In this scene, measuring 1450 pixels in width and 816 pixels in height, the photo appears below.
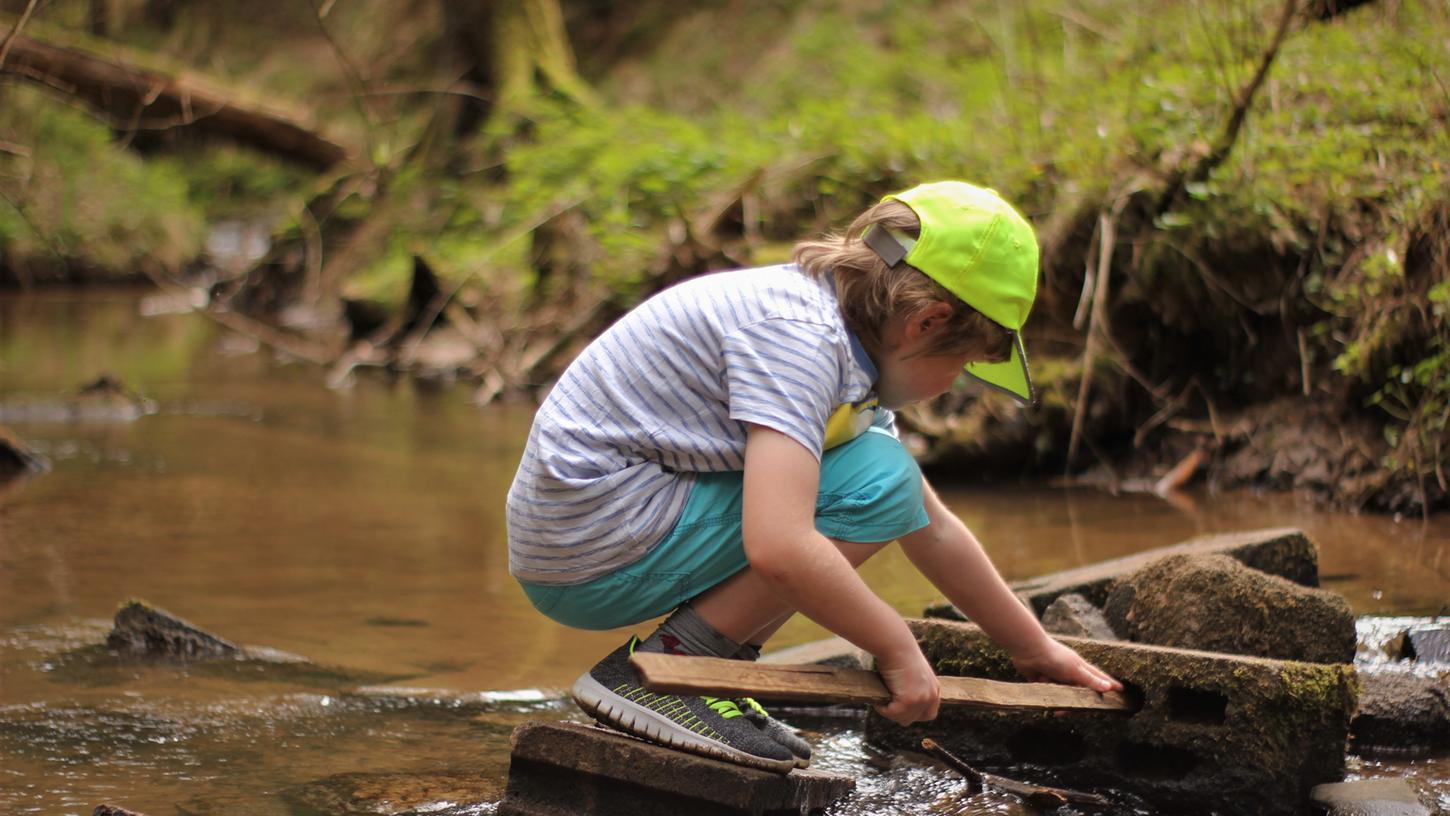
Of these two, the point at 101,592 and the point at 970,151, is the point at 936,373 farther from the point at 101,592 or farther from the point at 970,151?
the point at 970,151

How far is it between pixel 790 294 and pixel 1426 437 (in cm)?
283

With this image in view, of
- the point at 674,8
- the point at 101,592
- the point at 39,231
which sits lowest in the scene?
the point at 101,592

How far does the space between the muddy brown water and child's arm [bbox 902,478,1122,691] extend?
0.78ft

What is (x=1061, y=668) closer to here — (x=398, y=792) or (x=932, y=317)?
(x=932, y=317)

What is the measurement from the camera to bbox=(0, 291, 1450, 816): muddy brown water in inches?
89.9

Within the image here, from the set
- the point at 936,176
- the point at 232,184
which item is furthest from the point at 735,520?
the point at 232,184

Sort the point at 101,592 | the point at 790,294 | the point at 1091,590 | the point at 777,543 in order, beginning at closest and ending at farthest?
the point at 777,543 → the point at 790,294 → the point at 1091,590 → the point at 101,592

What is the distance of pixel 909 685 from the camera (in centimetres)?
198

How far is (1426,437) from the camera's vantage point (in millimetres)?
4070

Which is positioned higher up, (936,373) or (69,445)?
(936,373)

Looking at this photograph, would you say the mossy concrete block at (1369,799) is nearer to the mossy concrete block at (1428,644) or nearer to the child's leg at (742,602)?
the mossy concrete block at (1428,644)

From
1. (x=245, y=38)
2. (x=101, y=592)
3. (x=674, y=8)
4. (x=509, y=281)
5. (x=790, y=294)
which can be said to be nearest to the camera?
(x=790, y=294)

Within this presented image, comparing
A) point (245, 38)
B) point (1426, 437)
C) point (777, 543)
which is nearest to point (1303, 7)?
point (1426, 437)

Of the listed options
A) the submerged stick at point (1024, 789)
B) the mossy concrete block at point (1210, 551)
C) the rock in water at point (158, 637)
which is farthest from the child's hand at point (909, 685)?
the rock in water at point (158, 637)
